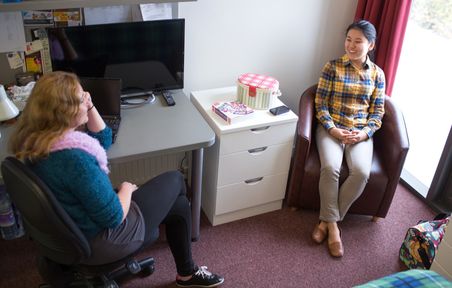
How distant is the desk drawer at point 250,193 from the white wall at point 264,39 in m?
0.66

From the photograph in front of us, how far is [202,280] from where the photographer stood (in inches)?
83.7

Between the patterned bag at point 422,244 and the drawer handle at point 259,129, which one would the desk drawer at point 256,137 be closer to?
the drawer handle at point 259,129

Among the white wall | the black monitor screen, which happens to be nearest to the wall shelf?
the black monitor screen

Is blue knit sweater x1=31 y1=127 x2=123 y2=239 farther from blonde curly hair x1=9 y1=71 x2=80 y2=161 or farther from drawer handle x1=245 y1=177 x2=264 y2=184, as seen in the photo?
drawer handle x1=245 y1=177 x2=264 y2=184

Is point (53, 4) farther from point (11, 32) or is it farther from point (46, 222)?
point (46, 222)

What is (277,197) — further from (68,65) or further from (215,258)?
(68,65)

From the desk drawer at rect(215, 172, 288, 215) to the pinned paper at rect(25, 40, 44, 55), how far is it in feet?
3.85

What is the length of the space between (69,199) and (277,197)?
145cm

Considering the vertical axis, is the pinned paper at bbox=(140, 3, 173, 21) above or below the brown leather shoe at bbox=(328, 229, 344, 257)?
above

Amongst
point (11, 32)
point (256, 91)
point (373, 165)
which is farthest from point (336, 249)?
point (11, 32)

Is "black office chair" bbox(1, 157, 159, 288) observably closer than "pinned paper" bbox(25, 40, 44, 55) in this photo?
Yes

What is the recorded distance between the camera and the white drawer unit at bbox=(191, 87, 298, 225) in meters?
2.31

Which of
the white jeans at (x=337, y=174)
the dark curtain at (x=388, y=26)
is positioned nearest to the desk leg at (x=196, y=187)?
the white jeans at (x=337, y=174)

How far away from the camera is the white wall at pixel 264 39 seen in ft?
8.24
